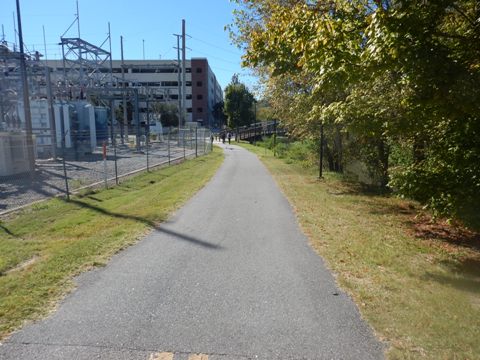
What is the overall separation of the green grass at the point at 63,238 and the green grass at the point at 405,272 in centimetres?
336

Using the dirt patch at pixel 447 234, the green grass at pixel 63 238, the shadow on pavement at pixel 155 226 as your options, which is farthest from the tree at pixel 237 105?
the dirt patch at pixel 447 234

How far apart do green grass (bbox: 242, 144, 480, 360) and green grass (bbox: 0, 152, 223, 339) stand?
132 inches

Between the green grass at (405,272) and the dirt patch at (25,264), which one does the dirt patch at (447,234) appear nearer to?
the green grass at (405,272)

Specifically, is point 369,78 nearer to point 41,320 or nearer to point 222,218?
point 222,218

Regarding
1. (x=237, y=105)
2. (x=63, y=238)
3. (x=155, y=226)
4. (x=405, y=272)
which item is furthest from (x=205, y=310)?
(x=237, y=105)

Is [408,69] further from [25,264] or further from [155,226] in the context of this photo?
[25,264]

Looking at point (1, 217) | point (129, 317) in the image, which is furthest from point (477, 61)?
point (1, 217)

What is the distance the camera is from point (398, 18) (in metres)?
4.54

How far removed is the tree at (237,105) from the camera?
6674 centimetres

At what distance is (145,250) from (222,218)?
2.67m

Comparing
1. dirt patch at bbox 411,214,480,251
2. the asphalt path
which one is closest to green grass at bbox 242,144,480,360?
dirt patch at bbox 411,214,480,251

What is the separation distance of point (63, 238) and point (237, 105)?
61746mm

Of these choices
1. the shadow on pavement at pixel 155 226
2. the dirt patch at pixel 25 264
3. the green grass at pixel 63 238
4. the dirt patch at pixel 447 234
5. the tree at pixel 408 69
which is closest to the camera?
the green grass at pixel 63 238

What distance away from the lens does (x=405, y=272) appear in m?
5.25
